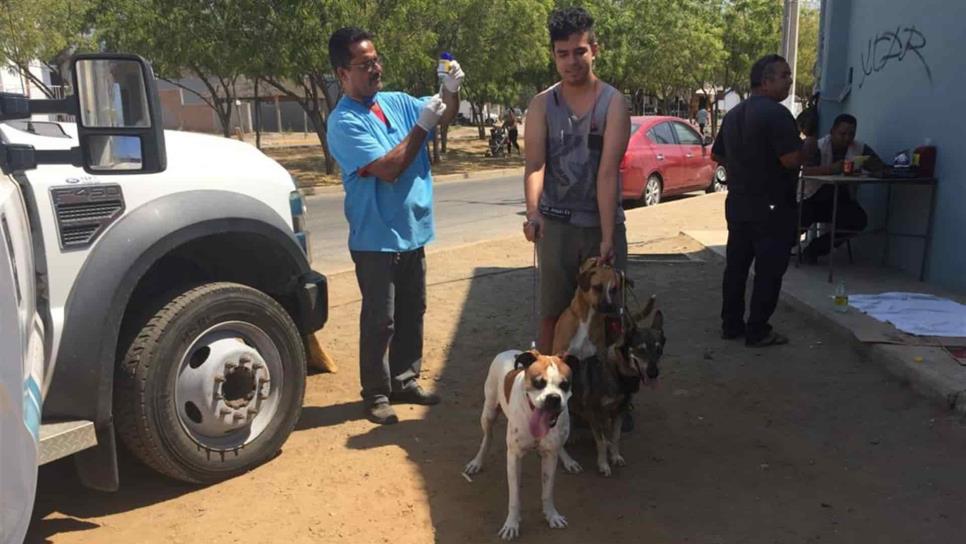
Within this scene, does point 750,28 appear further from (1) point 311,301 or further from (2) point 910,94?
(1) point 311,301

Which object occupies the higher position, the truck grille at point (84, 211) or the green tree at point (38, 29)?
the green tree at point (38, 29)

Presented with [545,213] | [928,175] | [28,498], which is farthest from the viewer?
[928,175]

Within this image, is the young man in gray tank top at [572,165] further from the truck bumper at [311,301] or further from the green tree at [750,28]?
the green tree at [750,28]

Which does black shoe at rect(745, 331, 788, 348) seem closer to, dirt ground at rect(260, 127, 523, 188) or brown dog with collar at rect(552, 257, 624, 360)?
brown dog with collar at rect(552, 257, 624, 360)

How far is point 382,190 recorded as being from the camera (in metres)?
4.04

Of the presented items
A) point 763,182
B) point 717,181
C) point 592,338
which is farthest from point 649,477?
point 717,181

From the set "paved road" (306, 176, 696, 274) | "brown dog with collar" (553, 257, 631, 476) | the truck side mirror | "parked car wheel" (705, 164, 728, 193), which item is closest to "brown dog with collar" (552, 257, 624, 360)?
"brown dog with collar" (553, 257, 631, 476)

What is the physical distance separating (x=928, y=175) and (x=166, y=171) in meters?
5.81

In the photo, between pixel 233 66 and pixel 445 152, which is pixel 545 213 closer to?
pixel 233 66

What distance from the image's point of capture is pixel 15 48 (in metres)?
22.6

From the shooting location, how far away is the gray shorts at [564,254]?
3.84 m

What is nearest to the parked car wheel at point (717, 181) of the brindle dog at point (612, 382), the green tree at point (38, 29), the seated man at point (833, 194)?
the seated man at point (833, 194)

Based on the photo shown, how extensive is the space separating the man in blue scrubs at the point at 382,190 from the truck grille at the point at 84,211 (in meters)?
1.23

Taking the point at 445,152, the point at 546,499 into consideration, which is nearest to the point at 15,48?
the point at 445,152
